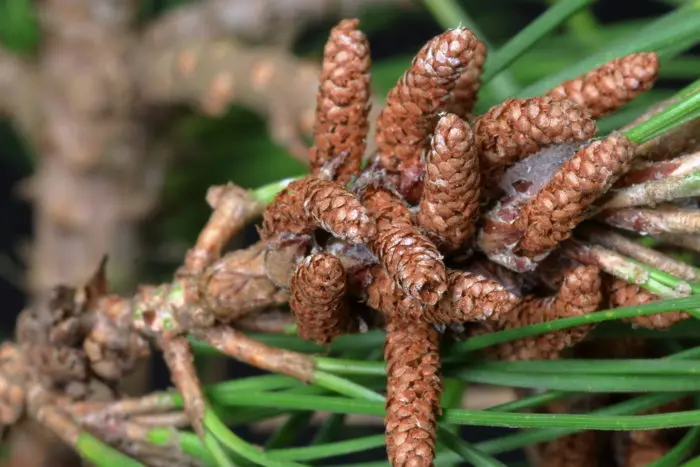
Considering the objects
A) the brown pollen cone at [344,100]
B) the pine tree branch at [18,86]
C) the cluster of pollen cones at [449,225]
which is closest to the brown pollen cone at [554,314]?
the cluster of pollen cones at [449,225]

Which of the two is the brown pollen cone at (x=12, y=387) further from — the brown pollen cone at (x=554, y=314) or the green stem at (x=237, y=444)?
the brown pollen cone at (x=554, y=314)

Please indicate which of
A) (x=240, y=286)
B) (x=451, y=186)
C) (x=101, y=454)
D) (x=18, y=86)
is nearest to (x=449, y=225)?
(x=451, y=186)

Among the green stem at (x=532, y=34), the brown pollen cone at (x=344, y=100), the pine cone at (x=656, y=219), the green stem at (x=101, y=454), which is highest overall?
the green stem at (x=532, y=34)

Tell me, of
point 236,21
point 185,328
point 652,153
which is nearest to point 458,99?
point 652,153

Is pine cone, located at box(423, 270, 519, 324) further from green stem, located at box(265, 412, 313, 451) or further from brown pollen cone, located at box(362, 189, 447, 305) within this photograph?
green stem, located at box(265, 412, 313, 451)

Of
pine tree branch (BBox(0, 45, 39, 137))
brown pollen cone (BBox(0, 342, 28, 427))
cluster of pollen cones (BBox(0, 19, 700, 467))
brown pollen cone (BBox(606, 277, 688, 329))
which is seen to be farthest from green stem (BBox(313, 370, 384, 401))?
pine tree branch (BBox(0, 45, 39, 137))

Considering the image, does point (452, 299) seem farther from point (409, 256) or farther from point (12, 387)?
point (12, 387)

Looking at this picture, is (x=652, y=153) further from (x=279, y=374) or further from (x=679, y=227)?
(x=279, y=374)
